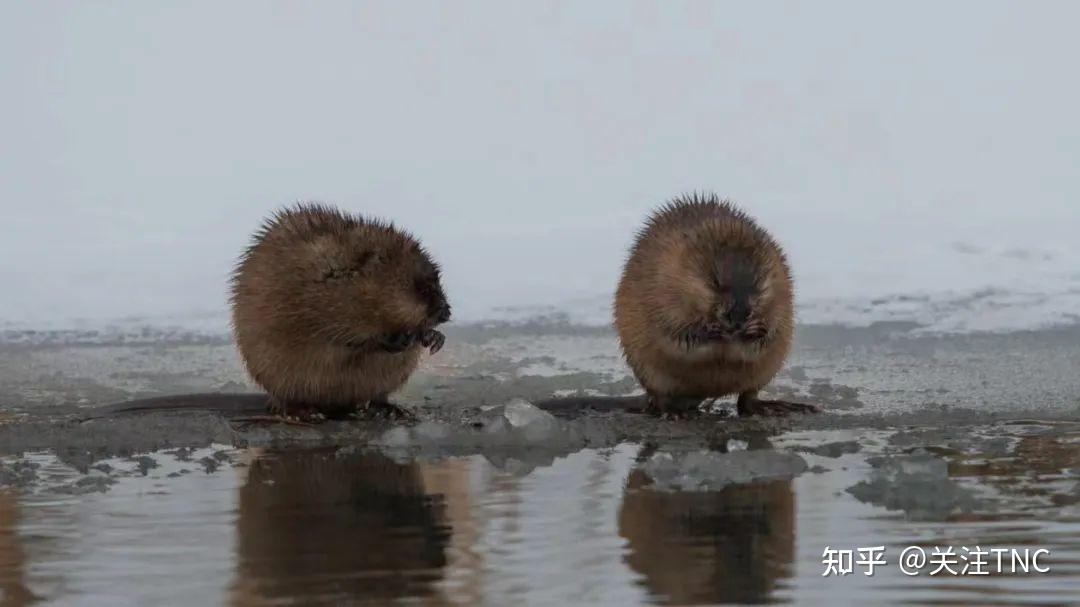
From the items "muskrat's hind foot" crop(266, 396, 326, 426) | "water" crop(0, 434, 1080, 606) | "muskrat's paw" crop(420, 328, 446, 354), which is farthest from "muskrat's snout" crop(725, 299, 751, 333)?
"muskrat's hind foot" crop(266, 396, 326, 426)

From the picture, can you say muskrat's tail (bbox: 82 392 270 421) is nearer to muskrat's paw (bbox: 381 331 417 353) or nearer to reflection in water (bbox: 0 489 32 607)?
muskrat's paw (bbox: 381 331 417 353)

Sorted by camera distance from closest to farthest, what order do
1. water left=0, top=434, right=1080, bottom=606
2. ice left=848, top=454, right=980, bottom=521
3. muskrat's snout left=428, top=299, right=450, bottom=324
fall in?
water left=0, top=434, right=1080, bottom=606 → ice left=848, top=454, right=980, bottom=521 → muskrat's snout left=428, top=299, right=450, bottom=324

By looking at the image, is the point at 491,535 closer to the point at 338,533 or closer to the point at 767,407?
the point at 338,533

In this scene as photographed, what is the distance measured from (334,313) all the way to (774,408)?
6.52 ft

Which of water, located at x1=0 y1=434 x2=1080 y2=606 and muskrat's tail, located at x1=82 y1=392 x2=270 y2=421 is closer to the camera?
water, located at x1=0 y1=434 x2=1080 y2=606

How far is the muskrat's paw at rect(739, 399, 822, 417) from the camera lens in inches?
293

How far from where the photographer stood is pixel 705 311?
721cm

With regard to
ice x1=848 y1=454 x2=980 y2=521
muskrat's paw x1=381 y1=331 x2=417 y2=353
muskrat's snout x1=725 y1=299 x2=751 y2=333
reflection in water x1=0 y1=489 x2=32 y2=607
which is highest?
muskrat's snout x1=725 y1=299 x2=751 y2=333

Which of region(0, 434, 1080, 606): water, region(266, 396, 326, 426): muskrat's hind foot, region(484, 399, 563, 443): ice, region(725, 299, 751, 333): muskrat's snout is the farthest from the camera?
region(266, 396, 326, 426): muskrat's hind foot

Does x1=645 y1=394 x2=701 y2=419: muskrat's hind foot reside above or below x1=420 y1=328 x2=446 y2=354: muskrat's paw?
below

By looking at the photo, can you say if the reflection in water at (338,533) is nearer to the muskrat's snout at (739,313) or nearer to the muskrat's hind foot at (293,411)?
the muskrat's hind foot at (293,411)

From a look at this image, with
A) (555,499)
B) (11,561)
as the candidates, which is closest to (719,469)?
(555,499)

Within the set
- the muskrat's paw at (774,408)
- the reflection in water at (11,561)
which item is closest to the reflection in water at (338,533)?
the reflection in water at (11,561)

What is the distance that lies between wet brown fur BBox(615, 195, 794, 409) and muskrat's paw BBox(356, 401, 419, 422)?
3.43 ft
